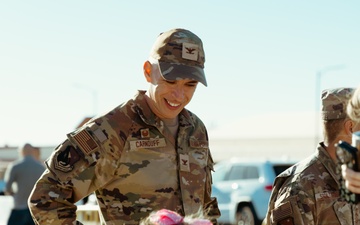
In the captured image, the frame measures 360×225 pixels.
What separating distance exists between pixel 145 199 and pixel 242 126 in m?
85.7

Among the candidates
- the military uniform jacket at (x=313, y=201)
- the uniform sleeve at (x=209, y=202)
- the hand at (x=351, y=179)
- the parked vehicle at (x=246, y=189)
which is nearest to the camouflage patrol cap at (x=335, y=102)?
the military uniform jacket at (x=313, y=201)

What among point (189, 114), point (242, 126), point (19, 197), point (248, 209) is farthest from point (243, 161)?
point (242, 126)

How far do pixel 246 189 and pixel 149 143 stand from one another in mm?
12283

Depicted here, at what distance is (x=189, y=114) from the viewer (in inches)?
185

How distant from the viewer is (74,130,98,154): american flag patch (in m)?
4.17

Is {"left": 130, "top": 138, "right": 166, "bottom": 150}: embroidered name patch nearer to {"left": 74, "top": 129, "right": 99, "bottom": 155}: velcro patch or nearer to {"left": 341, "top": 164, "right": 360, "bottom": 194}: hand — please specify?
{"left": 74, "top": 129, "right": 99, "bottom": 155}: velcro patch

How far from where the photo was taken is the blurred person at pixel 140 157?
414 centimetres

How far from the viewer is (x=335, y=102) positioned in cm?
464

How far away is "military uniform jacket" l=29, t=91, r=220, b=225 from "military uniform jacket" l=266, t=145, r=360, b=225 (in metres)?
0.42

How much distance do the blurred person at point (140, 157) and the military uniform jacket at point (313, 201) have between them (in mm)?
441

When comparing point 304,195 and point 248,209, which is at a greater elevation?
point 304,195

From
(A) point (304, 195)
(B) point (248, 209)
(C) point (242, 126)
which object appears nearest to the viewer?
(A) point (304, 195)

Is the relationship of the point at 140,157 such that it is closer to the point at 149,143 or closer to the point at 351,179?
the point at 149,143

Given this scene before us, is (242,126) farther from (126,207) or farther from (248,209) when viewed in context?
(126,207)
